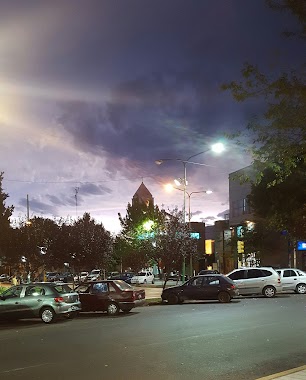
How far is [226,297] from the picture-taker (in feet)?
82.0

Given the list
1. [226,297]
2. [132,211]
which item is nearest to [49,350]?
[226,297]

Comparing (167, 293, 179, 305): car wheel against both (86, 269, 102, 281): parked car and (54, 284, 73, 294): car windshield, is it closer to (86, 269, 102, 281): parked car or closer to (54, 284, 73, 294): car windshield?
(54, 284, 73, 294): car windshield

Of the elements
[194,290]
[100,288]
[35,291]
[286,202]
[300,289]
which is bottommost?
[300,289]

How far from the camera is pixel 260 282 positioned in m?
28.3

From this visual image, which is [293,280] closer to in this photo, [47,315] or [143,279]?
[47,315]

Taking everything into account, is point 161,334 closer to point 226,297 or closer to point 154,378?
point 154,378

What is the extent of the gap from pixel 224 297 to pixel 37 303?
10.3 metres

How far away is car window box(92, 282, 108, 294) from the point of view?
69.4 ft

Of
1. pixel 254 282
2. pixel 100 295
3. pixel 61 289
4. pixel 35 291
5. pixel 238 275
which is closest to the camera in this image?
pixel 35 291

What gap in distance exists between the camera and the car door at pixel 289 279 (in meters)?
30.8

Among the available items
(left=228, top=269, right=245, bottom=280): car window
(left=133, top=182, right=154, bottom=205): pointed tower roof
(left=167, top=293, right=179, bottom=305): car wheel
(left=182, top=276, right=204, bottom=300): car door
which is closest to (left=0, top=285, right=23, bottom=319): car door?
(left=167, top=293, right=179, bottom=305): car wheel

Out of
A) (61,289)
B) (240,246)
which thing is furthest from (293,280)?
(240,246)

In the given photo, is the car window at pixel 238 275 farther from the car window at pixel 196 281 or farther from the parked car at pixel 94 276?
the parked car at pixel 94 276

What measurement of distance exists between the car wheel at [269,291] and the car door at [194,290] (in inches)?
185
